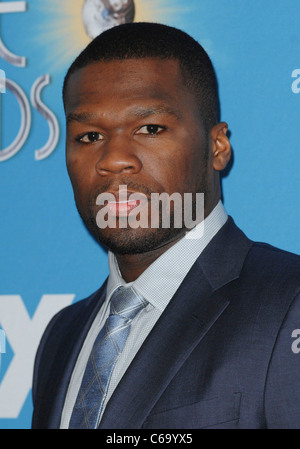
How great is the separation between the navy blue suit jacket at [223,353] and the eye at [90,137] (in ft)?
1.50

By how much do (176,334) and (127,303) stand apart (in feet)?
0.79

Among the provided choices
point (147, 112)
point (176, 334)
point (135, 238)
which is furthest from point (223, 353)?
point (147, 112)

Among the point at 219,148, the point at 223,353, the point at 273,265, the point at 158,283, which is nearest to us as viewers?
the point at 223,353

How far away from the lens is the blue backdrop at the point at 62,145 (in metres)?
2.11

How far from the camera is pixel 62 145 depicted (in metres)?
2.42

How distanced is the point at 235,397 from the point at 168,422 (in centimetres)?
17

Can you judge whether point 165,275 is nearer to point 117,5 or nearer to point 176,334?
point 176,334

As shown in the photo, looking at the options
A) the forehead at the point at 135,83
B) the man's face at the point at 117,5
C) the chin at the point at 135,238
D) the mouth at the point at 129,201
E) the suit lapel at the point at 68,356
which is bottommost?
the suit lapel at the point at 68,356

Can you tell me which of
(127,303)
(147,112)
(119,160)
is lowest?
(127,303)

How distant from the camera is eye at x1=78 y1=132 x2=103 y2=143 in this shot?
1.78 m

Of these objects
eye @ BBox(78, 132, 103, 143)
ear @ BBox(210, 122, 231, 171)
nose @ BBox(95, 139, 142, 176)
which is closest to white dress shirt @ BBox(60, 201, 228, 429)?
ear @ BBox(210, 122, 231, 171)

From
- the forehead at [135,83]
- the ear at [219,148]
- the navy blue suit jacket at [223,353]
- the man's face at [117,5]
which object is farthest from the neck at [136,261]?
the man's face at [117,5]

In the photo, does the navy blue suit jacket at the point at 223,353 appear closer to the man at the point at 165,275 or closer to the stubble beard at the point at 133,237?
the man at the point at 165,275

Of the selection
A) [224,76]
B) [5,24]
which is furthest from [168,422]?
[5,24]
